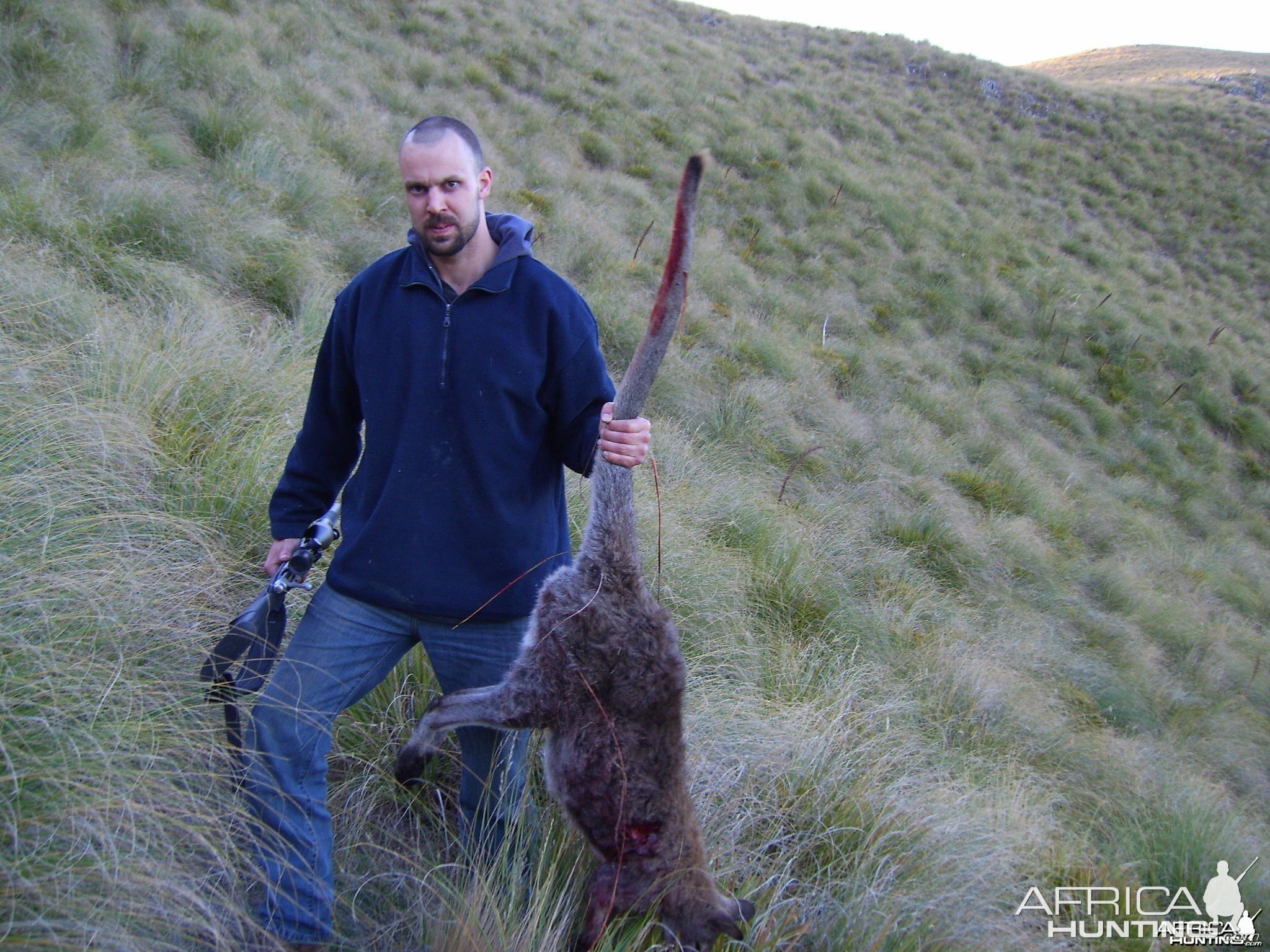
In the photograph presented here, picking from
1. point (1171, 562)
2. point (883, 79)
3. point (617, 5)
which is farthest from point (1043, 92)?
A: point (1171, 562)

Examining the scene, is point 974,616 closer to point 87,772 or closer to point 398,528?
point 398,528

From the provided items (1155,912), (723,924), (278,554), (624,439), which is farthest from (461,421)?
(1155,912)

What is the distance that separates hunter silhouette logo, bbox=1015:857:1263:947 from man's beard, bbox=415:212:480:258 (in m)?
3.30

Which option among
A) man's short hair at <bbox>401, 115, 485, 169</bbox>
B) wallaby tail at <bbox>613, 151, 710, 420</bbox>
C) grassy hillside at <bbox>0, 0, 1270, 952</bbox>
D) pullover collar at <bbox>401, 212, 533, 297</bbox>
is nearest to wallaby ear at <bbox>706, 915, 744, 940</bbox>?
grassy hillside at <bbox>0, 0, 1270, 952</bbox>

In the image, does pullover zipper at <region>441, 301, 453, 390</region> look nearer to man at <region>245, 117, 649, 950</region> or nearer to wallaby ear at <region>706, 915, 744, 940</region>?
man at <region>245, 117, 649, 950</region>

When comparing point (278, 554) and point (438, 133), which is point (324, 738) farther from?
point (438, 133)

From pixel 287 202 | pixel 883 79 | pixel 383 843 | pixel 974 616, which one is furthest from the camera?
pixel 883 79

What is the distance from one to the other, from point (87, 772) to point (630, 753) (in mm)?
1418

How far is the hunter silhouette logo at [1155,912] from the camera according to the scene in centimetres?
340

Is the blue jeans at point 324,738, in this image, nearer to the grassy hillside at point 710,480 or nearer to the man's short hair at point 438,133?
the grassy hillside at point 710,480

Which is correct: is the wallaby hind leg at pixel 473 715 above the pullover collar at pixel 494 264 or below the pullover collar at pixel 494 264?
below

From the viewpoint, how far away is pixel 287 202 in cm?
760

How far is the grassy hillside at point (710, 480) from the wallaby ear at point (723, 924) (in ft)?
0.65

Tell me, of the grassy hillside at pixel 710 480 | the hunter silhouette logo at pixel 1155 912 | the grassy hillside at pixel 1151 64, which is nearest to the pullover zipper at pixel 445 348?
the grassy hillside at pixel 710 480
